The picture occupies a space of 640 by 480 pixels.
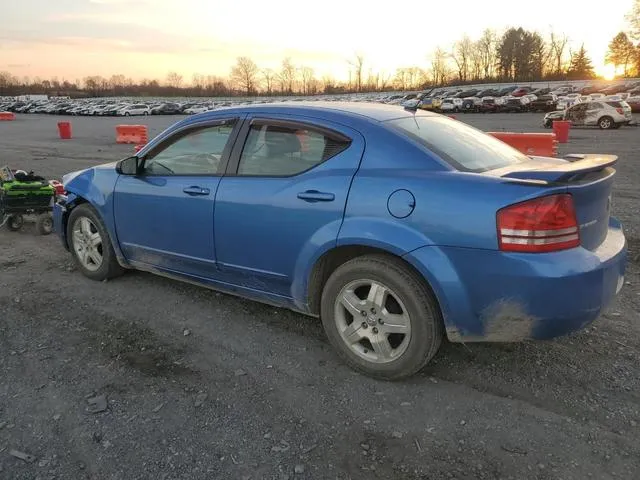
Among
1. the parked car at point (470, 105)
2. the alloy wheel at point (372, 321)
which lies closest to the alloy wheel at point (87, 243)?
the alloy wheel at point (372, 321)

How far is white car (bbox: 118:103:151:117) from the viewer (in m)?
58.8

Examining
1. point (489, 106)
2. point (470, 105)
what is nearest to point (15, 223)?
point (489, 106)

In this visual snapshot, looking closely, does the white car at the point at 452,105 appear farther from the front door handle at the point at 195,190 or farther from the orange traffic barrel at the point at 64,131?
the front door handle at the point at 195,190

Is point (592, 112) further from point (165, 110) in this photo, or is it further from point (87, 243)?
point (165, 110)

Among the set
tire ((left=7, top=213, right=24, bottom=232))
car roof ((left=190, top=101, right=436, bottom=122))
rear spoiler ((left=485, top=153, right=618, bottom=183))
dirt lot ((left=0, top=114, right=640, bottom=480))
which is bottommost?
dirt lot ((left=0, top=114, right=640, bottom=480))

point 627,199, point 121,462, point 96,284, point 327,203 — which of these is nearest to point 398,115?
point 327,203

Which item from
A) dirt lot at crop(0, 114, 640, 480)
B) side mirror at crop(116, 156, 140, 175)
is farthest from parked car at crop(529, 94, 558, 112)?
side mirror at crop(116, 156, 140, 175)

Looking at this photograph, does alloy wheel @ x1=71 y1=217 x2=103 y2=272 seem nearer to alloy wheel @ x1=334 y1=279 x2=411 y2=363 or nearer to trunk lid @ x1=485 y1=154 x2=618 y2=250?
alloy wheel @ x1=334 y1=279 x2=411 y2=363

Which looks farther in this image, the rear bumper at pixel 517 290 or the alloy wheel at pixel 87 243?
the alloy wheel at pixel 87 243

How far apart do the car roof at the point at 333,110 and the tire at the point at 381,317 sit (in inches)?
39.4

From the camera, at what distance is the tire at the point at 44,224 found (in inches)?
273

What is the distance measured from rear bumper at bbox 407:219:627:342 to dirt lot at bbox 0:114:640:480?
46cm

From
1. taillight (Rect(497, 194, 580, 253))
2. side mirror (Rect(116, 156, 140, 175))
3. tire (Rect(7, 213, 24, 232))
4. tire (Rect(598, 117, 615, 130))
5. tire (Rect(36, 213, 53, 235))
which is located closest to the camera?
taillight (Rect(497, 194, 580, 253))

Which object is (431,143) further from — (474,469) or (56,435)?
(56,435)
